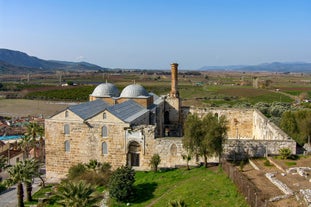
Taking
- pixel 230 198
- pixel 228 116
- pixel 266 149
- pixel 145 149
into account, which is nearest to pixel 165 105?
pixel 228 116

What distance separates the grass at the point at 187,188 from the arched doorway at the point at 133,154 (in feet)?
4.99

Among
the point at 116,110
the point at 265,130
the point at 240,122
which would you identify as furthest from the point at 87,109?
the point at 240,122

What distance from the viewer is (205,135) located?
2362 centimetres

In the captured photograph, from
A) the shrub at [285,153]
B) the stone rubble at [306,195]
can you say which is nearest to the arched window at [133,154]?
the shrub at [285,153]

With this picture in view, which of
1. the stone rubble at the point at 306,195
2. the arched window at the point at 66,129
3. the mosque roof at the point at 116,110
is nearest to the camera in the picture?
the stone rubble at the point at 306,195

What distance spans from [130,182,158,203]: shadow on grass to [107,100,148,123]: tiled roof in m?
5.91

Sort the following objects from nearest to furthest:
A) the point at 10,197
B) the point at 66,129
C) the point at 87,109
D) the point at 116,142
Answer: the point at 10,197 < the point at 116,142 < the point at 66,129 < the point at 87,109

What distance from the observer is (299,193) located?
52.2 feet

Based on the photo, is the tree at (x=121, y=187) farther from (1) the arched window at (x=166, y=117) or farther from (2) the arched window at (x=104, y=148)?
(1) the arched window at (x=166, y=117)

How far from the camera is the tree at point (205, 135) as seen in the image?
76.6 feet

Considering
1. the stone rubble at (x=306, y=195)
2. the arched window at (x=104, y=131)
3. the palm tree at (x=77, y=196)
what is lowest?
the palm tree at (x=77, y=196)

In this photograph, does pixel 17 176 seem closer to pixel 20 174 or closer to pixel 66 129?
pixel 20 174

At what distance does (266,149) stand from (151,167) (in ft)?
28.4

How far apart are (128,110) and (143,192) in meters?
9.95
